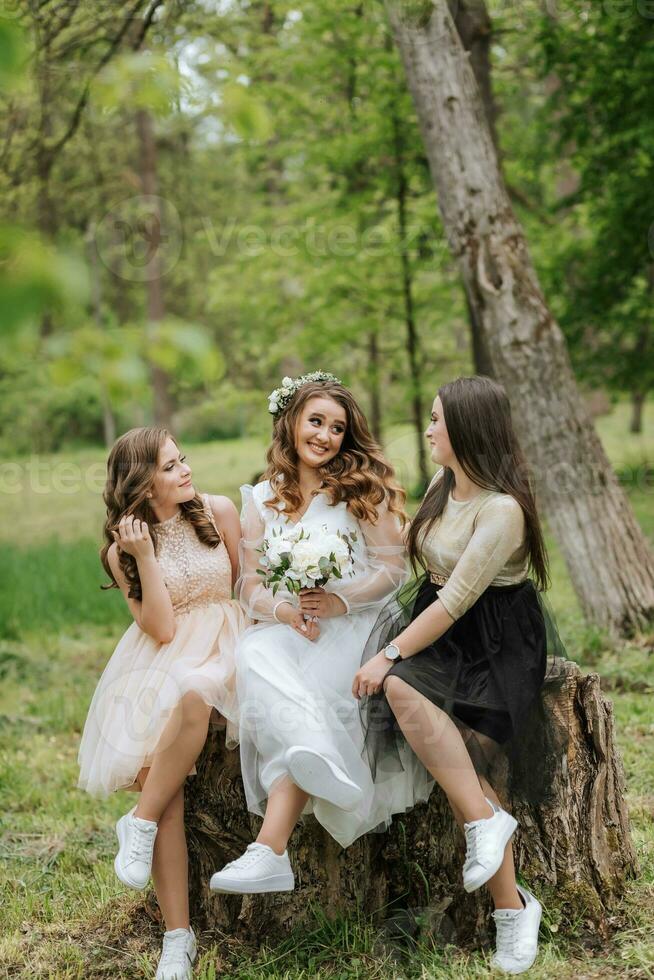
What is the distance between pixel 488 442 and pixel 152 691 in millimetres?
1331

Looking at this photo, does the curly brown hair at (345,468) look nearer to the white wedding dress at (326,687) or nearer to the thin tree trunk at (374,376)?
the white wedding dress at (326,687)

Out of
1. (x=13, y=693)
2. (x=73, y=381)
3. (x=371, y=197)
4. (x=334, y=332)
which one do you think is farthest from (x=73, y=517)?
(x=73, y=381)

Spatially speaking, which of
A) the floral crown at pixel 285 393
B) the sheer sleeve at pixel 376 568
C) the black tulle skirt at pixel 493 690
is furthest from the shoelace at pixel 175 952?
the floral crown at pixel 285 393

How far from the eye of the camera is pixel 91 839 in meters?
4.21

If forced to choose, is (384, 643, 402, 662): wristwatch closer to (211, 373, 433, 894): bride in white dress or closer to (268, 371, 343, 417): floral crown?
(211, 373, 433, 894): bride in white dress

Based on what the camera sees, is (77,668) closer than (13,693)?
No

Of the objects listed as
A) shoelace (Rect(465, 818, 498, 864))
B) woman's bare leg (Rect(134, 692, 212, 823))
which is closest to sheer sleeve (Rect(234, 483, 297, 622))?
woman's bare leg (Rect(134, 692, 212, 823))

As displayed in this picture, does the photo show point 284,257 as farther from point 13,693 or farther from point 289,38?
point 13,693

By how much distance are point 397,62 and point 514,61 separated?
2.98 metres

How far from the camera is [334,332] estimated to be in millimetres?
12562

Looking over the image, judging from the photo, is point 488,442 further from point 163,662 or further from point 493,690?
point 163,662

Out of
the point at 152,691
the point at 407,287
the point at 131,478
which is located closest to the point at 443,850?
the point at 152,691

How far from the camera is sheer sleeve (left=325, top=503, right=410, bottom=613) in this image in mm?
3322

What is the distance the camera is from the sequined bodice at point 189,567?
3.42 metres
